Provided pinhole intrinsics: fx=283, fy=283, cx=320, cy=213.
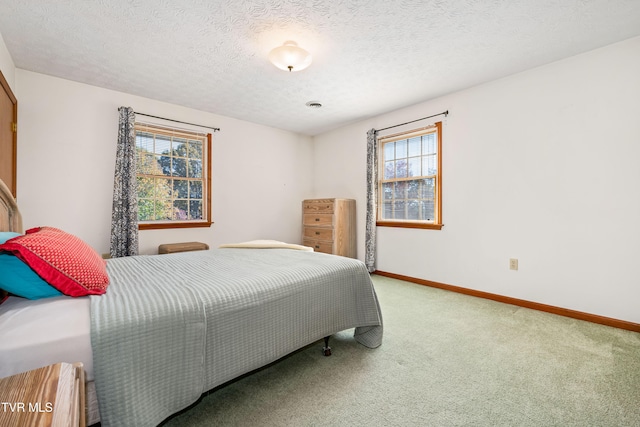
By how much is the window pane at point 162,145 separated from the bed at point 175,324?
2230 mm

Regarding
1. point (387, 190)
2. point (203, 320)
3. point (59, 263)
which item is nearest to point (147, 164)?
point (59, 263)

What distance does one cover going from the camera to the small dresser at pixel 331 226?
4.46m

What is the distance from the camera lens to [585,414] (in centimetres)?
142

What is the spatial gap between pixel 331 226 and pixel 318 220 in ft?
1.08

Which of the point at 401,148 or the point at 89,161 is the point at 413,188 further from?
the point at 89,161

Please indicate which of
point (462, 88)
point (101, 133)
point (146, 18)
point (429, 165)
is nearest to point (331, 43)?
point (146, 18)

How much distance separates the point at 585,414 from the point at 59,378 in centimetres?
217

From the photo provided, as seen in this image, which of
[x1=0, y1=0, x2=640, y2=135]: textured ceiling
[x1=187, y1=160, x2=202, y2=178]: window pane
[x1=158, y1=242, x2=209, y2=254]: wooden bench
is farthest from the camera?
[x1=187, y1=160, x2=202, y2=178]: window pane

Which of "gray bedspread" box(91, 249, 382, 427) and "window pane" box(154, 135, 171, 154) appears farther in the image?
"window pane" box(154, 135, 171, 154)

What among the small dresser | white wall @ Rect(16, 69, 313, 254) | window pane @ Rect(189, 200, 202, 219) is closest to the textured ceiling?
white wall @ Rect(16, 69, 313, 254)

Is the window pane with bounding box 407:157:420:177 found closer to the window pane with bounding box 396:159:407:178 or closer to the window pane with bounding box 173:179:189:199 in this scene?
the window pane with bounding box 396:159:407:178

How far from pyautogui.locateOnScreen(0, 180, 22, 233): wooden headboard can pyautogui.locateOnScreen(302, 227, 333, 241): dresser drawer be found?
11.1 feet

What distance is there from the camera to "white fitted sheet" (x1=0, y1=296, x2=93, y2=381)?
0.89m

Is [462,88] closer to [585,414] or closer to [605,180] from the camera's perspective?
[605,180]
